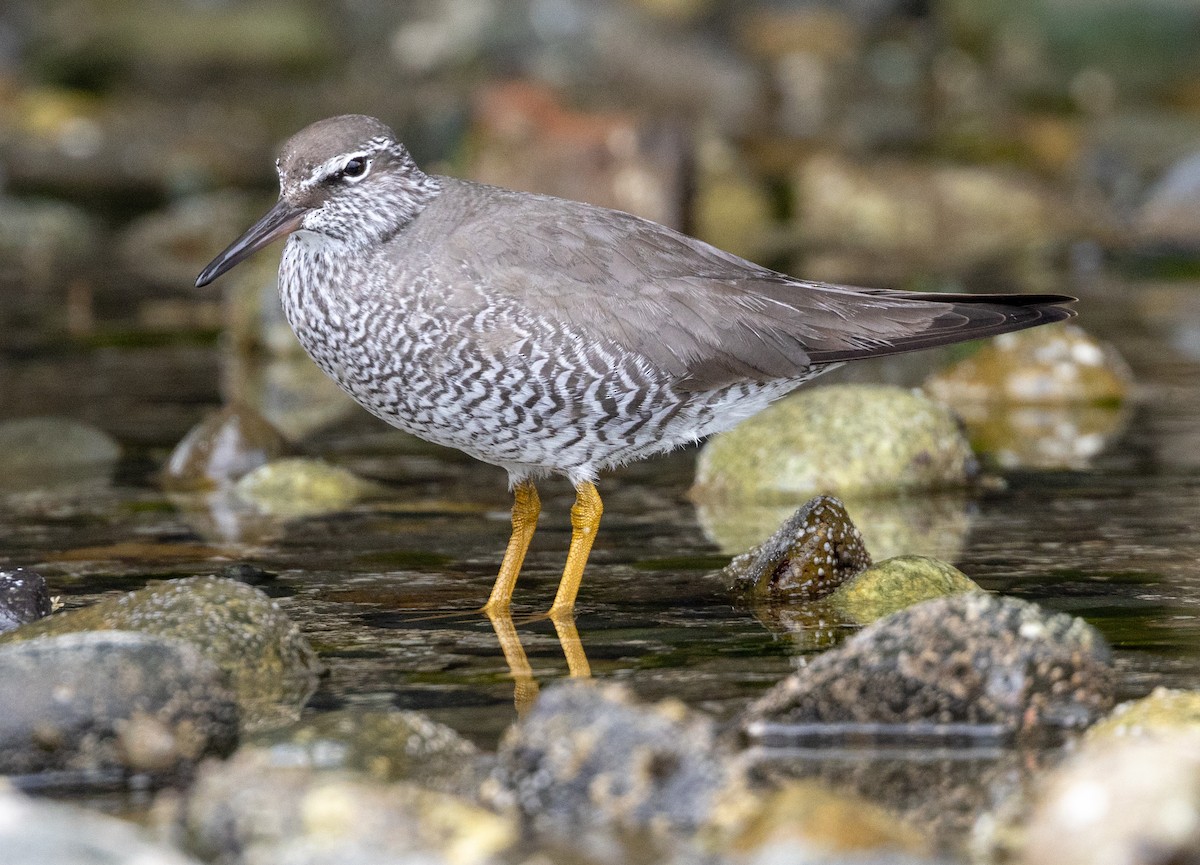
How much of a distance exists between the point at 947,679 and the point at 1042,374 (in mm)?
5962

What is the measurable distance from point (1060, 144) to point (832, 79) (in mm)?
4023

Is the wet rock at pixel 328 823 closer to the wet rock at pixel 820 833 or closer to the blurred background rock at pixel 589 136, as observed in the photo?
the wet rock at pixel 820 833

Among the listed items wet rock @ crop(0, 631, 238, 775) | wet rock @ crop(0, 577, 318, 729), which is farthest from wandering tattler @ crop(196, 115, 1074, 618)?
wet rock @ crop(0, 631, 238, 775)

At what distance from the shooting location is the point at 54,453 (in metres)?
9.38

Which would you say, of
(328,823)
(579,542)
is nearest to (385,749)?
(328,823)

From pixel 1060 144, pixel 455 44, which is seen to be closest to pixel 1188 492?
pixel 1060 144

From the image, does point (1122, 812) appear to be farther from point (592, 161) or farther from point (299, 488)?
point (592, 161)

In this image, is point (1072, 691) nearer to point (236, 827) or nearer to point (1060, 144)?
point (236, 827)

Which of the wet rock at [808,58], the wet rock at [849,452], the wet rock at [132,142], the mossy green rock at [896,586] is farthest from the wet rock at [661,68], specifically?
the mossy green rock at [896,586]

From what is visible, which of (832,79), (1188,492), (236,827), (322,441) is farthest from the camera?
(832,79)

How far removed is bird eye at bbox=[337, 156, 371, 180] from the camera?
22.0 ft

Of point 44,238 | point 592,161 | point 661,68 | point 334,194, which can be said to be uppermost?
point 661,68

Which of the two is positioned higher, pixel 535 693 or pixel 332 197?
pixel 332 197

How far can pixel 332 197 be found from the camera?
6.71 m
